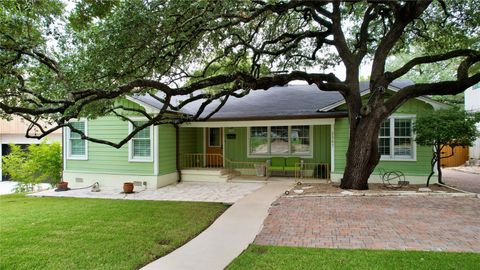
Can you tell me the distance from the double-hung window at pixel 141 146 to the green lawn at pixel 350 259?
8543 millimetres

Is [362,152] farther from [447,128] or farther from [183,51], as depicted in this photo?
[183,51]

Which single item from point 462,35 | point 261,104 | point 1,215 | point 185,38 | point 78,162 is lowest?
point 1,215

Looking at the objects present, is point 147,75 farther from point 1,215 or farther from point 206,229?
point 1,215

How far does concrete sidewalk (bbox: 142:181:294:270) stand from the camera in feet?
15.6

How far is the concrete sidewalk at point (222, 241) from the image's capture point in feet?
15.6

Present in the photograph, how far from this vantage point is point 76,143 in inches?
536

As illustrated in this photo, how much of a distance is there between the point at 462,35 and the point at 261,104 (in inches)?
316

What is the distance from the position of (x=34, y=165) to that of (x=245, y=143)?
969 centimetres

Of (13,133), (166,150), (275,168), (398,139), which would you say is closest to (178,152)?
(166,150)

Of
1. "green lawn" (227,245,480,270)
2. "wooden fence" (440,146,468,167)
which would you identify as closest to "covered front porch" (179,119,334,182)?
"green lawn" (227,245,480,270)

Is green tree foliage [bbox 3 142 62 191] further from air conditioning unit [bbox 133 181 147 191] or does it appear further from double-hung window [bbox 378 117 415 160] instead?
double-hung window [bbox 378 117 415 160]

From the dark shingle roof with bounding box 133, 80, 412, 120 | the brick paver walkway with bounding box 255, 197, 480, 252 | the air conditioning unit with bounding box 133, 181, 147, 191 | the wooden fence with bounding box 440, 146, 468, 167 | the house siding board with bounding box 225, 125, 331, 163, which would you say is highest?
the dark shingle roof with bounding box 133, 80, 412, 120

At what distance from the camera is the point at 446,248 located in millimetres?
5078

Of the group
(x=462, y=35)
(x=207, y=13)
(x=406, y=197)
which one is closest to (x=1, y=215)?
(x=207, y=13)
